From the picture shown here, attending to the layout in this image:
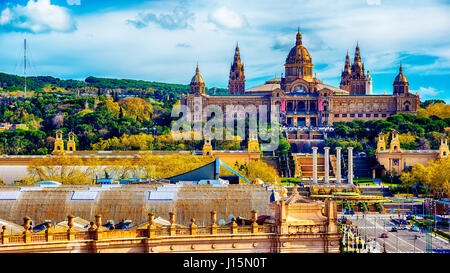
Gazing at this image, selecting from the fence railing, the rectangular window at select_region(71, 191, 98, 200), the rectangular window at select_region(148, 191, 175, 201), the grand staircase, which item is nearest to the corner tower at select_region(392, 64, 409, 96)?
the grand staircase

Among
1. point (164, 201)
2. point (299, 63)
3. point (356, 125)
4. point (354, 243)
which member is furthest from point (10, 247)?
point (299, 63)

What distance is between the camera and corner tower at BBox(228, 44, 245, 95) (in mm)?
147625

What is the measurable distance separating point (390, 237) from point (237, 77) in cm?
10291

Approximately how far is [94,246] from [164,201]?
586cm

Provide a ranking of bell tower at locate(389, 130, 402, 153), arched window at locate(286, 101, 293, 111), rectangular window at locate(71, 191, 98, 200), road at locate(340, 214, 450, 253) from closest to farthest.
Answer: rectangular window at locate(71, 191, 98, 200) → road at locate(340, 214, 450, 253) → bell tower at locate(389, 130, 402, 153) → arched window at locate(286, 101, 293, 111)

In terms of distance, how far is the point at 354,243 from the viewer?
4062cm

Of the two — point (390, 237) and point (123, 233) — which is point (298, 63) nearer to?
point (390, 237)

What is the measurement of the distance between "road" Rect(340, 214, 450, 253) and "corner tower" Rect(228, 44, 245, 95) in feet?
301

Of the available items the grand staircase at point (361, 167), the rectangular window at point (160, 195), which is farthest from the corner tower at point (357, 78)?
the rectangular window at point (160, 195)

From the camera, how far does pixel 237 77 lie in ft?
490

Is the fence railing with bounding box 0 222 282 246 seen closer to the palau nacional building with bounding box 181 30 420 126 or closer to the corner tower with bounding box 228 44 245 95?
the palau nacional building with bounding box 181 30 420 126

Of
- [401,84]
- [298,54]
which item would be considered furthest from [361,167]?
[298,54]

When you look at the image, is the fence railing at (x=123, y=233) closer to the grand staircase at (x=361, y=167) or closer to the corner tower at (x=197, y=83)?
the grand staircase at (x=361, y=167)
